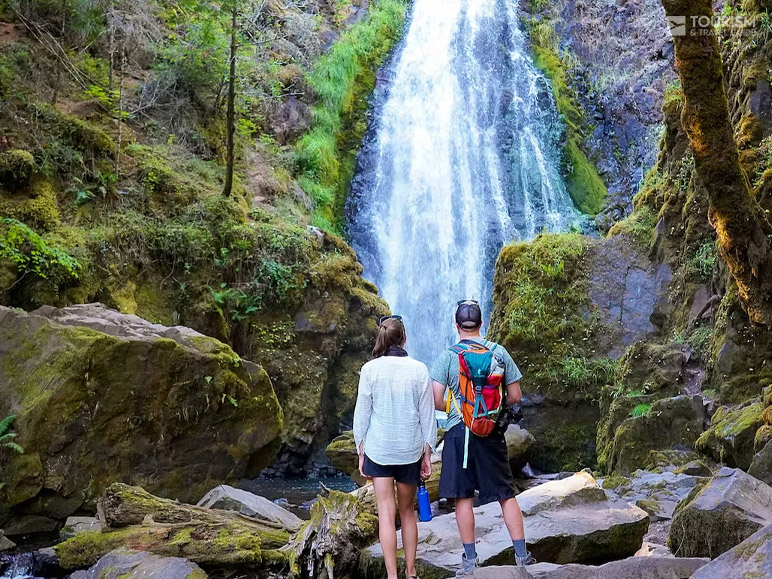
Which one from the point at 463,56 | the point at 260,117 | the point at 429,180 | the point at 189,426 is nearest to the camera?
the point at 189,426

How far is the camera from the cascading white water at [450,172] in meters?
17.3

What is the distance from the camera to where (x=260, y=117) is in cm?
1764

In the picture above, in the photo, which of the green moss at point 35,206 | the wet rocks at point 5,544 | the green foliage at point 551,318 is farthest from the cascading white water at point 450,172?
the wet rocks at point 5,544

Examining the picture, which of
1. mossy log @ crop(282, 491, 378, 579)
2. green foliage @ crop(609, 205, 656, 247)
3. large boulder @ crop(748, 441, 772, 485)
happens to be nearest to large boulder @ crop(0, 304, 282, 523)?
mossy log @ crop(282, 491, 378, 579)

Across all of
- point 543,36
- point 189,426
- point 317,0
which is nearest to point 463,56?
point 543,36

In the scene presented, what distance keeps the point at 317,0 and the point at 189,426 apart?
64.8 feet

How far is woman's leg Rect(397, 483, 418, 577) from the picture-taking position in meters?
3.99

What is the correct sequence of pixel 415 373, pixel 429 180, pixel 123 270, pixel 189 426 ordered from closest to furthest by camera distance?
1. pixel 415 373
2. pixel 189 426
3. pixel 123 270
4. pixel 429 180

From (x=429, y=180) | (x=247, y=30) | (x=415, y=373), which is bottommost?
(x=415, y=373)

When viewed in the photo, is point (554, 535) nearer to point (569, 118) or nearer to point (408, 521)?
point (408, 521)

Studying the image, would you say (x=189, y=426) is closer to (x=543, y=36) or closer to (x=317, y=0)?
(x=317, y=0)

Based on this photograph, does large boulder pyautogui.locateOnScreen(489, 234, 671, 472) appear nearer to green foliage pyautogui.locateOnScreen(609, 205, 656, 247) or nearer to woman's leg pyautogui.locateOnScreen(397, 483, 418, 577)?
green foliage pyautogui.locateOnScreen(609, 205, 656, 247)

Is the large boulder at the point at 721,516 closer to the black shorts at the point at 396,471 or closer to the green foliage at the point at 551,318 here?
the black shorts at the point at 396,471

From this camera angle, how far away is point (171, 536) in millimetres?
5570
